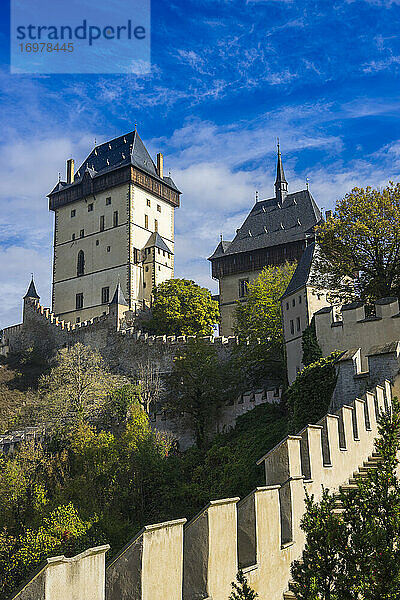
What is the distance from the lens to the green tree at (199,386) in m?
30.4

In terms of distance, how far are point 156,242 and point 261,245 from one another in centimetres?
1073

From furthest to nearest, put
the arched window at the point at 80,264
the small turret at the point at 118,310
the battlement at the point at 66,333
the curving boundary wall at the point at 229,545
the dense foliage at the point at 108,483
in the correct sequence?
the arched window at the point at 80,264 < the small turret at the point at 118,310 < the battlement at the point at 66,333 < the dense foliage at the point at 108,483 < the curving boundary wall at the point at 229,545

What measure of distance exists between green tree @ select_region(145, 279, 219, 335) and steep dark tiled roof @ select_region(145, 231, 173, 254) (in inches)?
401

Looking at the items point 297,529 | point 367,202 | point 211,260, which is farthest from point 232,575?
point 211,260

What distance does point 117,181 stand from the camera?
57.2 m

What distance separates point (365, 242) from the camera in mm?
23250

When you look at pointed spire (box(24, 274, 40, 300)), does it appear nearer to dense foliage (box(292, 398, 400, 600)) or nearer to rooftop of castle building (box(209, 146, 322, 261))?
rooftop of castle building (box(209, 146, 322, 261))

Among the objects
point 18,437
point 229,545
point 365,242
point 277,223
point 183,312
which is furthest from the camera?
point 277,223

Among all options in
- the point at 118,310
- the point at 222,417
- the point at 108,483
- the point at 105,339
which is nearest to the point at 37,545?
the point at 108,483

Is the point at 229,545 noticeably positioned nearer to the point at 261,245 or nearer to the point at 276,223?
the point at 261,245

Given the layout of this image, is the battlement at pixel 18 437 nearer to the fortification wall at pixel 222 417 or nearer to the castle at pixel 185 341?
the castle at pixel 185 341

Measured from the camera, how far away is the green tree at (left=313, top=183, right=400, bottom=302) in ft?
75.0

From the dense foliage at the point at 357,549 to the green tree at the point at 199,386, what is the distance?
2469 centimetres

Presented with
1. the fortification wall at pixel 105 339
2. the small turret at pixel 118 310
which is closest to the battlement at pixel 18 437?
the fortification wall at pixel 105 339
